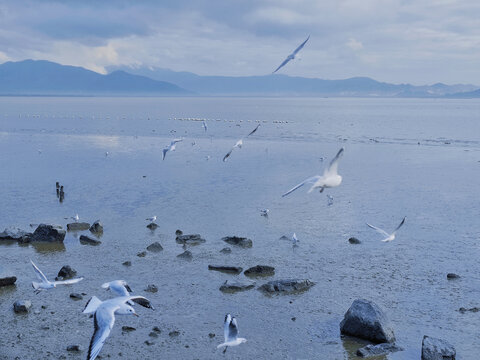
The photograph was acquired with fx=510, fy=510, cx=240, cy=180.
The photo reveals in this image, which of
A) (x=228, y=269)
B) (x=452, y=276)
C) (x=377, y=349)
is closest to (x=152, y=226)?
(x=228, y=269)

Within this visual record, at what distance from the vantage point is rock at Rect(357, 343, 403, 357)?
14.6 m

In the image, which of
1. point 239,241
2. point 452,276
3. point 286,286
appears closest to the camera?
point 286,286

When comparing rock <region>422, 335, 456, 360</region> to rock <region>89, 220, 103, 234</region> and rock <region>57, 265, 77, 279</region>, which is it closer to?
rock <region>57, 265, 77, 279</region>

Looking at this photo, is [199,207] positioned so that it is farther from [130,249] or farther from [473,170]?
[473,170]

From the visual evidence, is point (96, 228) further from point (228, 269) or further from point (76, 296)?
point (228, 269)

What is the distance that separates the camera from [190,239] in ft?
81.0

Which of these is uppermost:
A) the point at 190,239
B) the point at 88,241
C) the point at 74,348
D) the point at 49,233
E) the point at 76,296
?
the point at 49,233

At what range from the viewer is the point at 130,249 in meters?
23.7

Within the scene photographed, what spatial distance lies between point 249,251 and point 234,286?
4.33 m

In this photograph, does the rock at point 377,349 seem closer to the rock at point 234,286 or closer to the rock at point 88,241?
the rock at point 234,286

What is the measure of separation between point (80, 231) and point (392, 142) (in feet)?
174

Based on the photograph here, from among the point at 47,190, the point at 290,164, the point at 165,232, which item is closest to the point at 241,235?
the point at 165,232

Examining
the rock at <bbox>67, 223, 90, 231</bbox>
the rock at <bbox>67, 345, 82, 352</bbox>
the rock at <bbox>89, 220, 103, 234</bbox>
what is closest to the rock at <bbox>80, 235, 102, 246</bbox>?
the rock at <bbox>89, 220, 103, 234</bbox>

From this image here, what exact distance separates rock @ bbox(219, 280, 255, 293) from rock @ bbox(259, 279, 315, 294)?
499 millimetres
